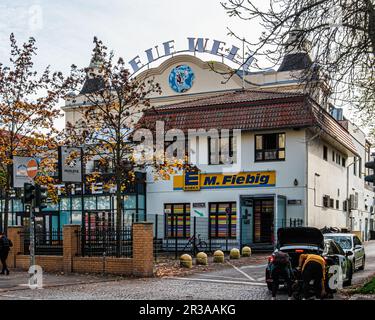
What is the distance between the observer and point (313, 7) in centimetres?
1477

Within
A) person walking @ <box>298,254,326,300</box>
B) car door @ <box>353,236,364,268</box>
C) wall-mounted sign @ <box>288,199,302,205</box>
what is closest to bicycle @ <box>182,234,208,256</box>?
wall-mounted sign @ <box>288,199,302,205</box>

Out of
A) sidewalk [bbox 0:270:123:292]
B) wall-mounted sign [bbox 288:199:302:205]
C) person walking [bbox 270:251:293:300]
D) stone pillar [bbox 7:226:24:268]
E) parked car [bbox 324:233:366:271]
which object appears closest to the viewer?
person walking [bbox 270:251:293:300]

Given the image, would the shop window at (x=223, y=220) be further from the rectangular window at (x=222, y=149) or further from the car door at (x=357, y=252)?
the car door at (x=357, y=252)

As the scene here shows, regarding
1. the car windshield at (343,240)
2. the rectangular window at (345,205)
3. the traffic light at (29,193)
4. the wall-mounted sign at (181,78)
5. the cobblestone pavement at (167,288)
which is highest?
the wall-mounted sign at (181,78)

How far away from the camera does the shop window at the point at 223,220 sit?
3644 centimetres

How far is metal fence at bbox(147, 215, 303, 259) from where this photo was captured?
113 ft

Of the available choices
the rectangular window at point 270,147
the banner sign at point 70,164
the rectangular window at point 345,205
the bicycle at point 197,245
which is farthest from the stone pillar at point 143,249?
the rectangular window at point 345,205

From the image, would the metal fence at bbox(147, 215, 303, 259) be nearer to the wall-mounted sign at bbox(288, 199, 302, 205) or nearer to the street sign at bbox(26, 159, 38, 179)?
the wall-mounted sign at bbox(288, 199, 302, 205)

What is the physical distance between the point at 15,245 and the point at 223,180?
48.8 feet

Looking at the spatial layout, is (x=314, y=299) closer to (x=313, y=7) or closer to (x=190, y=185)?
(x=313, y=7)

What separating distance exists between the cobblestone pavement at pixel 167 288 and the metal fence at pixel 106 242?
1.67 m

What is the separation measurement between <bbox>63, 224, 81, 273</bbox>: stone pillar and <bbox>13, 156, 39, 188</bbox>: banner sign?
2537 millimetres

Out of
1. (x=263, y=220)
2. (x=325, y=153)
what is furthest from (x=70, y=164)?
(x=325, y=153)

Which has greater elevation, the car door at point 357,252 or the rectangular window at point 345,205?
the rectangular window at point 345,205
